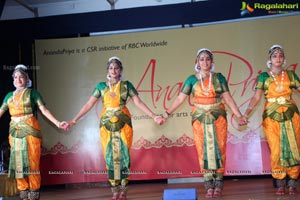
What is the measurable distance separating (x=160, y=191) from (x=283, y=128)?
1713 mm

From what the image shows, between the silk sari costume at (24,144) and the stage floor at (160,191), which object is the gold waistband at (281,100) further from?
the silk sari costume at (24,144)

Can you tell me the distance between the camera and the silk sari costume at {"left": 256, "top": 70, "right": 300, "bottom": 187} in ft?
14.2

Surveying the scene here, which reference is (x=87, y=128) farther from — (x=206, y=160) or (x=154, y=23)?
(x=206, y=160)

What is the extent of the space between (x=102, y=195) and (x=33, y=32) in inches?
95.2

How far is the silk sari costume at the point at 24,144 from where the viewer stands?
179 inches

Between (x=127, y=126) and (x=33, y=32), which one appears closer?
(x=127, y=126)

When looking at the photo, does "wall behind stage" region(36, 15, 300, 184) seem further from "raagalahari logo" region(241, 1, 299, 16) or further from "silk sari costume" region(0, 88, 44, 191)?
"silk sari costume" region(0, 88, 44, 191)

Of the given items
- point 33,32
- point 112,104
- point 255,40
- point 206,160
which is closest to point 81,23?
point 33,32

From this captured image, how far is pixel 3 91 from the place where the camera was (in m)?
5.98

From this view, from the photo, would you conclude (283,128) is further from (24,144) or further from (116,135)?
(24,144)

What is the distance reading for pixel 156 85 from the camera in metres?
6.11

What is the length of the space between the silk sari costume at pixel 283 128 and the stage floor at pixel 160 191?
27cm

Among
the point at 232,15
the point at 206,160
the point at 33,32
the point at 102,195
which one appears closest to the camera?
the point at 206,160

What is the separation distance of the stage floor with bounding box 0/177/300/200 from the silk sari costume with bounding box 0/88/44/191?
Answer: 793 mm
